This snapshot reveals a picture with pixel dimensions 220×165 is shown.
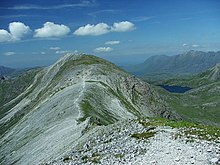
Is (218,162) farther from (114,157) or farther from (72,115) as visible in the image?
(72,115)

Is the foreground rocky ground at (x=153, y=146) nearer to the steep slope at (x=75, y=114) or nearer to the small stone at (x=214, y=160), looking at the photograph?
the small stone at (x=214, y=160)

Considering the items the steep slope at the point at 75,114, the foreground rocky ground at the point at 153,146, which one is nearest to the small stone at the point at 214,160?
the foreground rocky ground at the point at 153,146

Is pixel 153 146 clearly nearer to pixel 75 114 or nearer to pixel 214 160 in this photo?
pixel 214 160

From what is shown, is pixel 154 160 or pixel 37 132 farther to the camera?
pixel 37 132

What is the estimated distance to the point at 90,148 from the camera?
39.1m

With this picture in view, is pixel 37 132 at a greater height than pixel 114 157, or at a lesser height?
lesser

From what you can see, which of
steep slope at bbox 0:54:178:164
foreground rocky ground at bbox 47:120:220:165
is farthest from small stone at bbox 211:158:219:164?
steep slope at bbox 0:54:178:164

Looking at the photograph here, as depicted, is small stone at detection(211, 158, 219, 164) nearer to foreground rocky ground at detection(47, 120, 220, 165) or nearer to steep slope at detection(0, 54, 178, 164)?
foreground rocky ground at detection(47, 120, 220, 165)

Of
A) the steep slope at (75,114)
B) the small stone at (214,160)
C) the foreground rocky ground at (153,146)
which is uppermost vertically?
the small stone at (214,160)

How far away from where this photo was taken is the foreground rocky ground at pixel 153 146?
1130 inches

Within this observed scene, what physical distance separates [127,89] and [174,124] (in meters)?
111

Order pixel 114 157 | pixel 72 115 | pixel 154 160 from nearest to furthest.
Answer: pixel 154 160 → pixel 114 157 → pixel 72 115

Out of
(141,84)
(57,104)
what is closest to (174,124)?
(57,104)

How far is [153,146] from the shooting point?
32406 millimetres
